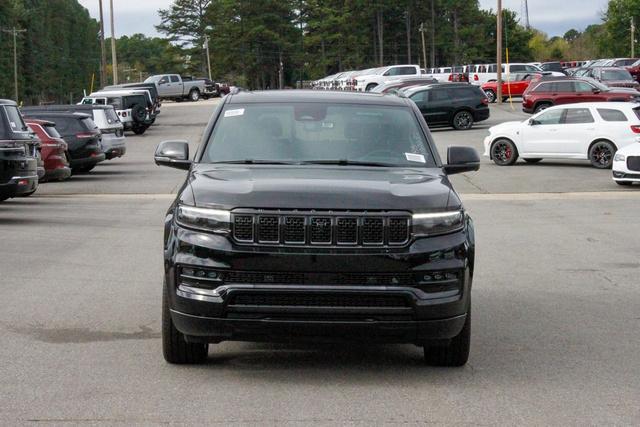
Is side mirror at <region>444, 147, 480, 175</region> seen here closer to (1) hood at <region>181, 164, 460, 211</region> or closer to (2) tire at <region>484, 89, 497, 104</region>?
(1) hood at <region>181, 164, 460, 211</region>

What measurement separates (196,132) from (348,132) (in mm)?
40242

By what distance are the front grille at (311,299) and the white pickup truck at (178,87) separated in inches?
2840

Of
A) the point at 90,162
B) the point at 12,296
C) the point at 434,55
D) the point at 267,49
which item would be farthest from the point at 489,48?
the point at 12,296

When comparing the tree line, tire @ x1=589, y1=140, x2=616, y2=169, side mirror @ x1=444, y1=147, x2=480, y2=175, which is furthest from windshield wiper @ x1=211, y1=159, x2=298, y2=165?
the tree line

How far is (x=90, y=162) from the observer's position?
27.9m

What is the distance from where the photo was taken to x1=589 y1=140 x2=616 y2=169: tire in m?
26.9

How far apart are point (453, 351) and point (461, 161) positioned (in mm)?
1508

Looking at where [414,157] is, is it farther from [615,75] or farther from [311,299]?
[615,75]

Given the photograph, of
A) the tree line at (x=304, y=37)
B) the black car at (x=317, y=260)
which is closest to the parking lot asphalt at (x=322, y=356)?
the black car at (x=317, y=260)

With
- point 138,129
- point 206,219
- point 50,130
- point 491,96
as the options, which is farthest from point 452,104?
point 206,219

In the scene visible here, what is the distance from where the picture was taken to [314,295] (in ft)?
20.5

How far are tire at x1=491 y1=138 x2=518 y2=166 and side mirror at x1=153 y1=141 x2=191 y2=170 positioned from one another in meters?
21.6

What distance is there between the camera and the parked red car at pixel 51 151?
23.2 meters

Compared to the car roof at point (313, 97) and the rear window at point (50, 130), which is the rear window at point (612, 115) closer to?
the rear window at point (50, 130)
